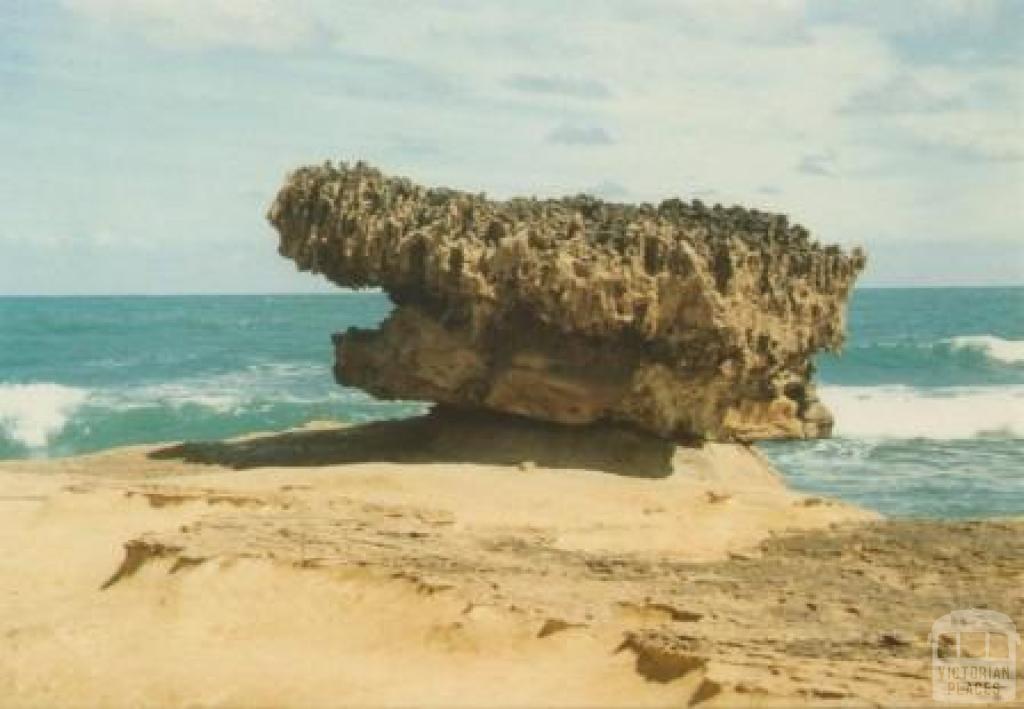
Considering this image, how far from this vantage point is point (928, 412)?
30422mm

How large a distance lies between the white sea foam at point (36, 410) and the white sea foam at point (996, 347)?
31.0 m

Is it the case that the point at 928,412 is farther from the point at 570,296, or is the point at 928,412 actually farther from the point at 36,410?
the point at 36,410

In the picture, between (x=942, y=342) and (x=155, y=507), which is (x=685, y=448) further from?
(x=942, y=342)

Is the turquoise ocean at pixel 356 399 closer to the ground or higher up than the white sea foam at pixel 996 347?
closer to the ground

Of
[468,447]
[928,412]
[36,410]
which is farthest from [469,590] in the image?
[36,410]

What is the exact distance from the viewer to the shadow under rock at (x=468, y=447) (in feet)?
43.5

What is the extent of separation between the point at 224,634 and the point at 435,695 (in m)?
1.82

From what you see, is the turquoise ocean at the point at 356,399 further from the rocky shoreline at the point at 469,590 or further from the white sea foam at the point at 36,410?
the rocky shoreline at the point at 469,590

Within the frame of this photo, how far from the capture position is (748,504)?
10250mm

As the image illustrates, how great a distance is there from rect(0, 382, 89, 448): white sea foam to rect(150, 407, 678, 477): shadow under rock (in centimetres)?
1477

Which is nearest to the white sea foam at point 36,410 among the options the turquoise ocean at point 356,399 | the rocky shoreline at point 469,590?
the turquoise ocean at point 356,399

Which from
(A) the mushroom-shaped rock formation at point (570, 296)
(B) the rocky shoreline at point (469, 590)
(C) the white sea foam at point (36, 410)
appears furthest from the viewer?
(C) the white sea foam at point (36, 410)

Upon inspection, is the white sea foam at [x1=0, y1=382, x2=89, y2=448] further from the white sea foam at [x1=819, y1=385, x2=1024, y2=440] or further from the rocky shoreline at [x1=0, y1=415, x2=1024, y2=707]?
the rocky shoreline at [x1=0, y1=415, x2=1024, y2=707]

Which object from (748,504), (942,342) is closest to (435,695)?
(748,504)
